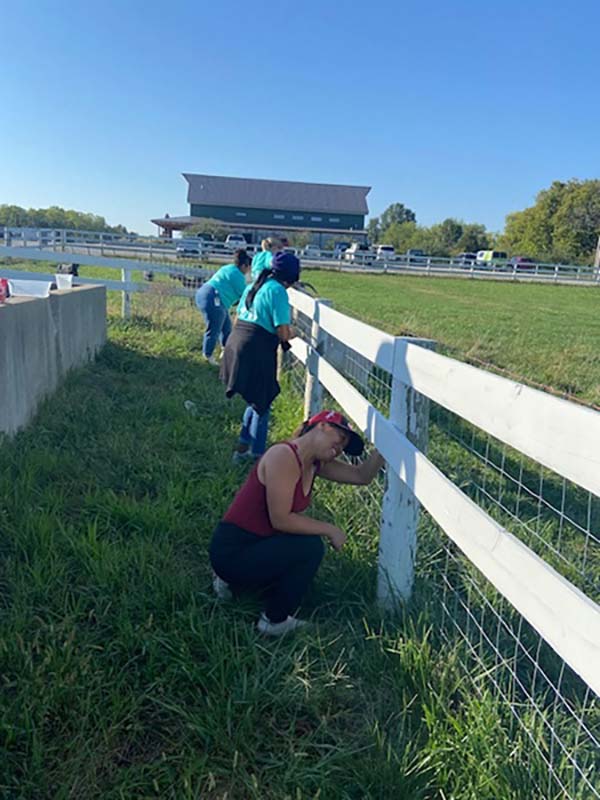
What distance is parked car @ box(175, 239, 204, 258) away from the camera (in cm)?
3369

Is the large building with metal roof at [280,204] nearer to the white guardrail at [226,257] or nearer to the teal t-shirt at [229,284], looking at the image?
the white guardrail at [226,257]

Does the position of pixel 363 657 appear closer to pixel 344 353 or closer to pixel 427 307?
pixel 344 353

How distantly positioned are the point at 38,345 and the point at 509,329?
10131mm

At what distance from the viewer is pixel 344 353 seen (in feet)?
16.6

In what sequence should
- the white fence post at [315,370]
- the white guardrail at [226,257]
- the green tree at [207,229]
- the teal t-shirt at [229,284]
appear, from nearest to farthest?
the white fence post at [315,370]
the teal t-shirt at [229,284]
the white guardrail at [226,257]
the green tree at [207,229]

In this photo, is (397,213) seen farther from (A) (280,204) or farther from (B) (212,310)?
(B) (212,310)

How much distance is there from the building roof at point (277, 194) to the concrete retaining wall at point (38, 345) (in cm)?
7458

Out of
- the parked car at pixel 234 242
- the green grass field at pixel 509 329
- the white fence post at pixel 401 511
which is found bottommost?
the green grass field at pixel 509 329

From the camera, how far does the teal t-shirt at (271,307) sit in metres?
4.59

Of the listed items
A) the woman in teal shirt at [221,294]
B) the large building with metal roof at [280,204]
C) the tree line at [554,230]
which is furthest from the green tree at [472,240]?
the woman in teal shirt at [221,294]

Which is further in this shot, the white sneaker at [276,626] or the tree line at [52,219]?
the tree line at [52,219]

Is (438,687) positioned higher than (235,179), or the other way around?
(235,179)

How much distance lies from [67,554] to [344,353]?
268cm

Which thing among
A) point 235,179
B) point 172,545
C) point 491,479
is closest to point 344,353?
point 491,479
